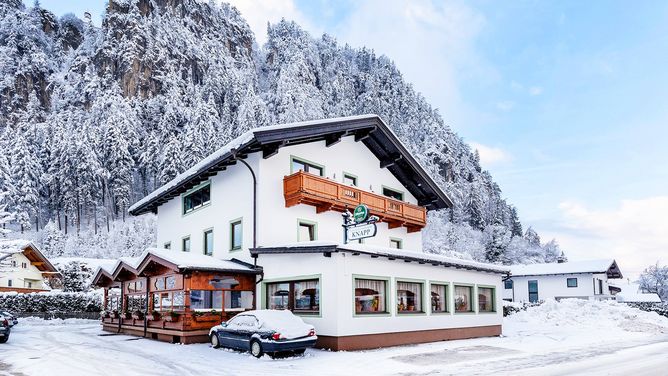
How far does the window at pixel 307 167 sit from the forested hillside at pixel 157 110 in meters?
52.8

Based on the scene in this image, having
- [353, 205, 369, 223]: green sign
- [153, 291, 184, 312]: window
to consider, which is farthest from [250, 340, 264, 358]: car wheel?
[353, 205, 369, 223]: green sign

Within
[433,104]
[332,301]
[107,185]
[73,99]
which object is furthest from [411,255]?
[433,104]

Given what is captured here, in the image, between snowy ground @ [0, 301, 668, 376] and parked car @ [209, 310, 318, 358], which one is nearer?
snowy ground @ [0, 301, 668, 376]

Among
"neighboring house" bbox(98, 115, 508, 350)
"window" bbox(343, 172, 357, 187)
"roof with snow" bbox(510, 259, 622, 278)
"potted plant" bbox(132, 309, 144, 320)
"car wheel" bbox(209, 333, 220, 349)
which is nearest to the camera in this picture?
"car wheel" bbox(209, 333, 220, 349)

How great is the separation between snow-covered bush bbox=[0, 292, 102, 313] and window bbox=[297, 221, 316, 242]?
2051cm

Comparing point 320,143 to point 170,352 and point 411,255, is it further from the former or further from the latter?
point 170,352

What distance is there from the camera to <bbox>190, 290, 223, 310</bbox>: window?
23.8 meters

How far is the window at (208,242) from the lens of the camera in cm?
2771

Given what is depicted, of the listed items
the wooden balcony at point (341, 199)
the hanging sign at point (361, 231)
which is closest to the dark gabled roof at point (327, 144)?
the wooden balcony at point (341, 199)

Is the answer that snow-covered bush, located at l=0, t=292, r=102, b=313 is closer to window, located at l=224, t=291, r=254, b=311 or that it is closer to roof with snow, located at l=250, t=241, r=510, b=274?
window, located at l=224, t=291, r=254, b=311

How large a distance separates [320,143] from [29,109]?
102m

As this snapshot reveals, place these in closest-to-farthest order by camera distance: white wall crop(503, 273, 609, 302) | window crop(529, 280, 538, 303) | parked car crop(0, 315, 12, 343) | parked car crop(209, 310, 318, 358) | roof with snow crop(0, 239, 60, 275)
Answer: parked car crop(209, 310, 318, 358) < parked car crop(0, 315, 12, 343) < roof with snow crop(0, 239, 60, 275) < white wall crop(503, 273, 609, 302) < window crop(529, 280, 538, 303)

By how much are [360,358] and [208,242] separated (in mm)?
13334

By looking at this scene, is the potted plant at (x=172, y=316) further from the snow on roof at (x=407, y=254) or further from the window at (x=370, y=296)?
the snow on roof at (x=407, y=254)
